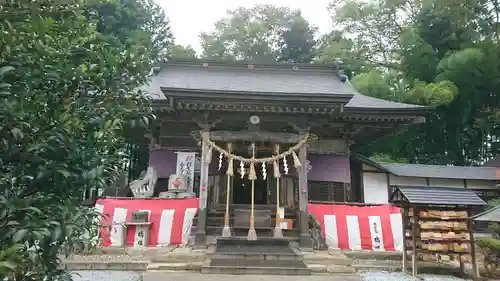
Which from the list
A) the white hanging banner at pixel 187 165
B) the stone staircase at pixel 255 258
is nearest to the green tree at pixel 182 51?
the white hanging banner at pixel 187 165

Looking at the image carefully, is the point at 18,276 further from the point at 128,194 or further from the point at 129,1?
the point at 129,1

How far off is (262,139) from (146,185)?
4.00 metres

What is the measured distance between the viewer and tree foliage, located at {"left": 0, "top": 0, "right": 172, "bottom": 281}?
1.91 meters

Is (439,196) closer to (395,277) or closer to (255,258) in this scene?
(395,277)

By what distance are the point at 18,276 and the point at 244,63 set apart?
43.5 feet

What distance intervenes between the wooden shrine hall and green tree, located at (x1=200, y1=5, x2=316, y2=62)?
16438 millimetres

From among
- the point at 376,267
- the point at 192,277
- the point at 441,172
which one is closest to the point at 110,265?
the point at 192,277

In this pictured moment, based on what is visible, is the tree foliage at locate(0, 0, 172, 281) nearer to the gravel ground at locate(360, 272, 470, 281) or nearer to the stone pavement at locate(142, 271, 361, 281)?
the stone pavement at locate(142, 271, 361, 281)

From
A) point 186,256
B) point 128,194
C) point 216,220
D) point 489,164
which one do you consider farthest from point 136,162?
point 489,164

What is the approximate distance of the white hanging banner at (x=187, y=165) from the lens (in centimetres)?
1040

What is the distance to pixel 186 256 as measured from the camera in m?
7.31

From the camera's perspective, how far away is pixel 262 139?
8906 mm

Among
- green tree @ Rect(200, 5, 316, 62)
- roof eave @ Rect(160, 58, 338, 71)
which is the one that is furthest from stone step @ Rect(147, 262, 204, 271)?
green tree @ Rect(200, 5, 316, 62)

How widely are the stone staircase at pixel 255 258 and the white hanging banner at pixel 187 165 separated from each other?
10.7 feet
